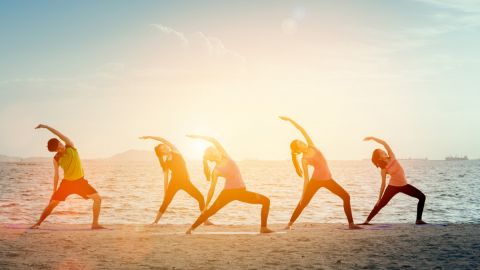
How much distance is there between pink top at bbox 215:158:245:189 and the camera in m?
10.9

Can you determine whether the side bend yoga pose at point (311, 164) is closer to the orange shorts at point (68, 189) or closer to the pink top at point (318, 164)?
the pink top at point (318, 164)

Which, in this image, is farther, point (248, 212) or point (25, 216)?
point (248, 212)

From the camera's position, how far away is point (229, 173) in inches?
431

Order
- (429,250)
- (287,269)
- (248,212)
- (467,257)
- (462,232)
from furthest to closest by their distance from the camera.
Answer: (248,212) < (462,232) < (429,250) < (467,257) < (287,269)

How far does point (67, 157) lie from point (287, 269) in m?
6.63

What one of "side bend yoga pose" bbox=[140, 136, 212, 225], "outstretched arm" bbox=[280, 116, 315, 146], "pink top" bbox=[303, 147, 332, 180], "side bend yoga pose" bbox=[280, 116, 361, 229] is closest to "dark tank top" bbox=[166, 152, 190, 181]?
"side bend yoga pose" bbox=[140, 136, 212, 225]

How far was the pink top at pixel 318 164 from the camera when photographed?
39.3ft

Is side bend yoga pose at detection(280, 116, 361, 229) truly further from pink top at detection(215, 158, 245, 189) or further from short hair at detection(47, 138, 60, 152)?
short hair at detection(47, 138, 60, 152)

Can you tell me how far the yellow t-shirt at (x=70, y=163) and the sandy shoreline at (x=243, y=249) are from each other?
1.37m

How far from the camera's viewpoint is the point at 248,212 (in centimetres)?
2223

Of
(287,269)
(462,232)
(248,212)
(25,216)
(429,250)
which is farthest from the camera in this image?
(248,212)

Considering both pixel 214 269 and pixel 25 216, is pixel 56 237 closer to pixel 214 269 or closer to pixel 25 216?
pixel 214 269

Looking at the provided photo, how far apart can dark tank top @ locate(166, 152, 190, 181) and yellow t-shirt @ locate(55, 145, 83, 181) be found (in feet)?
7.34

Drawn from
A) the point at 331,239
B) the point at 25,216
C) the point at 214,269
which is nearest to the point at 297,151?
the point at 331,239
